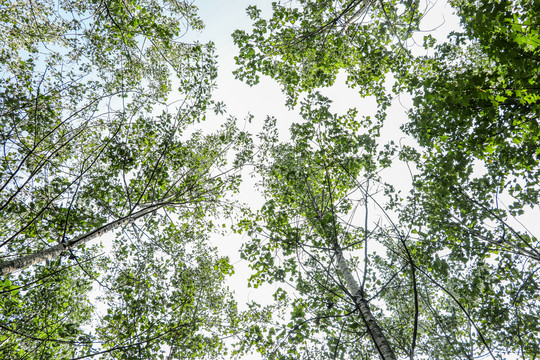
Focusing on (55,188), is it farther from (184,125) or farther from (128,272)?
(184,125)

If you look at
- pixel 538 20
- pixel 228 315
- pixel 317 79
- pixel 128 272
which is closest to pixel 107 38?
pixel 317 79

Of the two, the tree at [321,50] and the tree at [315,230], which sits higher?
the tree at [321,50]

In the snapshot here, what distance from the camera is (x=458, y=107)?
323 cm

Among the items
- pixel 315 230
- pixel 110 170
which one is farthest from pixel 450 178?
pixel 110 170

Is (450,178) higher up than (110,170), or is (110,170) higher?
(110,170)

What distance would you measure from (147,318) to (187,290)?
1.28 m

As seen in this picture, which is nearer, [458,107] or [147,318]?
[458,107]

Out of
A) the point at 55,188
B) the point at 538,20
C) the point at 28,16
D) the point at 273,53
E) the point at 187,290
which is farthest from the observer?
the point at 187,290

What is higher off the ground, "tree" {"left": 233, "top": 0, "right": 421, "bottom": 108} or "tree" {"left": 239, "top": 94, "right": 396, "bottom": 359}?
"tree" {"left": 233, "top": 0, "right": 421, "bottom": 108}

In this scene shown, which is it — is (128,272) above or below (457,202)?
above

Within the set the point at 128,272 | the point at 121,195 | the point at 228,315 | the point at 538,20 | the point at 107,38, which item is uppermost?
the point at 107,38

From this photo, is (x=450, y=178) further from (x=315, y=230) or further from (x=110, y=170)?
(x=110, y=170)

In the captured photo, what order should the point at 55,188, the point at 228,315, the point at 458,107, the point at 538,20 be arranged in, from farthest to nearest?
the point at 228,315
the point at 55,188
the point at 458,107
the point at 538,20

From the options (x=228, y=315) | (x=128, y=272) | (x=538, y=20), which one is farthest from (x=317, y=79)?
(x=228, y=315)
